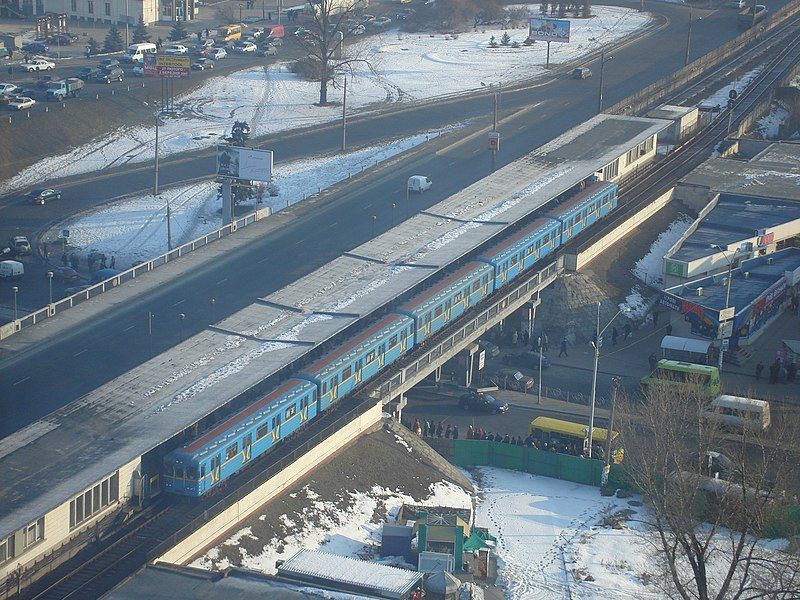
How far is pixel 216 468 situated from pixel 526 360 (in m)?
24.4

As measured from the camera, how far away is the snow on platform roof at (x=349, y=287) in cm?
5425

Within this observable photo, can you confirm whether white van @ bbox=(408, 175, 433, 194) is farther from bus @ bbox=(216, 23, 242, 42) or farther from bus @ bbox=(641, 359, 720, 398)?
bus @ bbox=(216, 23, 242, 42)

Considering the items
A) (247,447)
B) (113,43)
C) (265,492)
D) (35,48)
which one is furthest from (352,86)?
(265,492)

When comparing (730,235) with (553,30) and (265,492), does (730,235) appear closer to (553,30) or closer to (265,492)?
(265,492)

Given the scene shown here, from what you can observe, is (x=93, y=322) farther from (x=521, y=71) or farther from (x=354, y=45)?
(x=354, y=45)

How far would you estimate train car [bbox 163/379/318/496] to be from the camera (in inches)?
1654

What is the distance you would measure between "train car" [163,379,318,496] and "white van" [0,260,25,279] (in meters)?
26.9

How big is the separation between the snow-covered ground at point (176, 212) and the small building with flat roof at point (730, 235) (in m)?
22.1

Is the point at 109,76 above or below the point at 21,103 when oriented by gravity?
above

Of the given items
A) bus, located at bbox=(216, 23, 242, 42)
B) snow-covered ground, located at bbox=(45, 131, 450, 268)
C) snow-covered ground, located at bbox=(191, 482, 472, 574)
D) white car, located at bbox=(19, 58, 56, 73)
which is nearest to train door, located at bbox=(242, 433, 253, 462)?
snow-covered ground, located at bbox=(191, 482, 472, 574)

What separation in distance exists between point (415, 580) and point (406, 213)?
39.3 metres

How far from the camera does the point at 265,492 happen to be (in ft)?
144

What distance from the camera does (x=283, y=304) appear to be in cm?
5438

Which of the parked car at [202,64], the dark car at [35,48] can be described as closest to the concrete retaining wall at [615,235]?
the parked car at [202,64]
